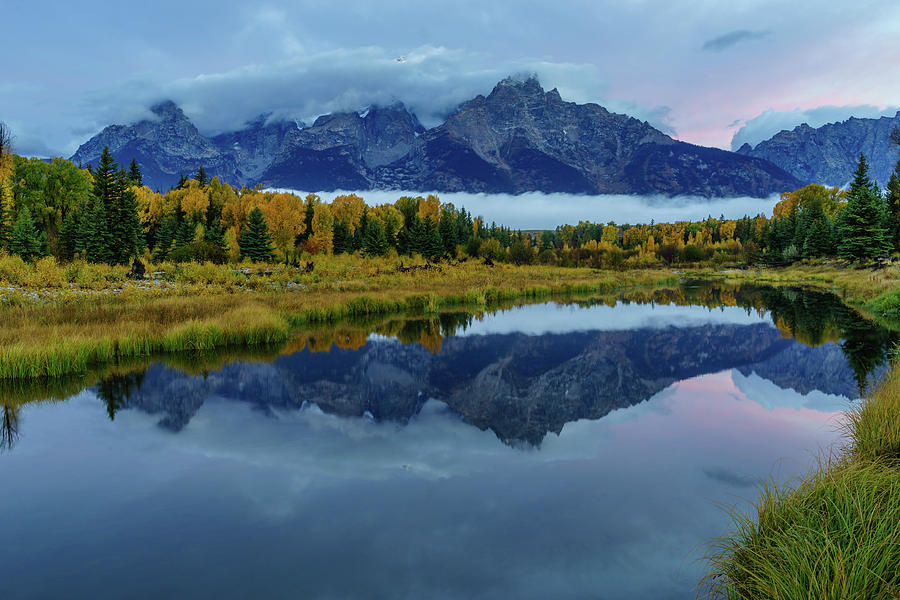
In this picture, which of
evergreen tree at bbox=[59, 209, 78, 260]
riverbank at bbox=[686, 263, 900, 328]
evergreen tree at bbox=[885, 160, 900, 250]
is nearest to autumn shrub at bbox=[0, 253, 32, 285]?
evergreen tree at bbox=[59, 209, 78, 260]

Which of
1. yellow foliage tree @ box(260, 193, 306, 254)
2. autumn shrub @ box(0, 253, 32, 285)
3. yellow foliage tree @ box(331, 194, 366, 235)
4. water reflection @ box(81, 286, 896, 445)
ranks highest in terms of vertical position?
yellow foliage tree @ box(331, 194, 366, 235)

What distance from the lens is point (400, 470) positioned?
9.11m

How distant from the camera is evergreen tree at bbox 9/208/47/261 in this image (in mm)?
41375

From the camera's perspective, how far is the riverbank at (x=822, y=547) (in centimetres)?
383

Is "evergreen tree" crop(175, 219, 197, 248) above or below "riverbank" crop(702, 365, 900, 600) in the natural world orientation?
above

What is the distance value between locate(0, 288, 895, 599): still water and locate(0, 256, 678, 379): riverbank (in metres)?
1.95

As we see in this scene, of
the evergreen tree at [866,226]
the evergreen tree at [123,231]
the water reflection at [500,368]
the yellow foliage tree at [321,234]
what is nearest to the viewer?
the water reflection at [500,368]

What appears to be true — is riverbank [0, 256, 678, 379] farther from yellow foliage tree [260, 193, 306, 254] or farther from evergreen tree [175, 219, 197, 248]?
evergreen tree [175, 219, 197, 248]

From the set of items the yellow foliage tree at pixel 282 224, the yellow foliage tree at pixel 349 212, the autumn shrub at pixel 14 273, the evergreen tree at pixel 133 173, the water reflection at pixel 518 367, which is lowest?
the water reflection at pixel 518 367

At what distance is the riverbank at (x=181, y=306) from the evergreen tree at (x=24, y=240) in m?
14.2

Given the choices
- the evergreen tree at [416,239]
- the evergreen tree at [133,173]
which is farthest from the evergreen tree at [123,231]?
the evergreen tree at [416,239]

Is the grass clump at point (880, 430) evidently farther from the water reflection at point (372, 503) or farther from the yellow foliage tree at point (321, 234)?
the yellow foliage tree at point (321, 234)

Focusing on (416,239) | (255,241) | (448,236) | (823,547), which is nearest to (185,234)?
(255,241)

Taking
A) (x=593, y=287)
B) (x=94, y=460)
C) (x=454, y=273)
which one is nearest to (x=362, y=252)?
(x=454, y=273)
